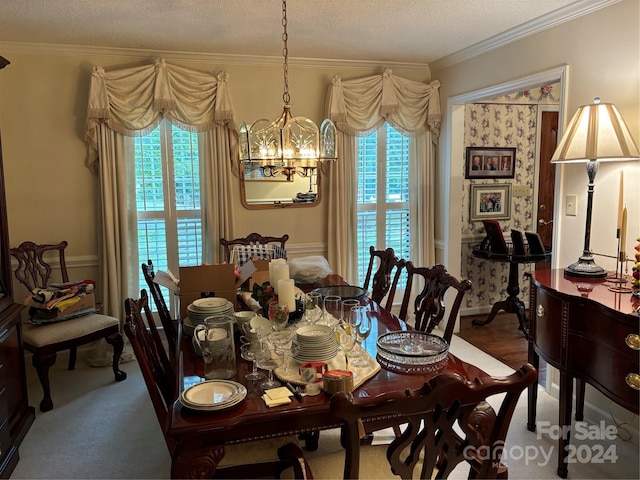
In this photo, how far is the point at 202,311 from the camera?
225 cm

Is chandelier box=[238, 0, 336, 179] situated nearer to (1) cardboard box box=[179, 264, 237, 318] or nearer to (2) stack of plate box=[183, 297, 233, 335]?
(1) cardboard box box=[179, 264, 237, 318]

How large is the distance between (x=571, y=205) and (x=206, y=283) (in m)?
2.32

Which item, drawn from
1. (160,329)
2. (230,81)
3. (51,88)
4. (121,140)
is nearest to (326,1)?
(230,81)

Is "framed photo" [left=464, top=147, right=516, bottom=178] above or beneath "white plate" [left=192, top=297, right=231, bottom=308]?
above

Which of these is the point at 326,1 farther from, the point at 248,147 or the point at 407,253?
the point at 407,253

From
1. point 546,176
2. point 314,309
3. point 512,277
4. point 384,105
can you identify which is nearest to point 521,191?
point 546,176

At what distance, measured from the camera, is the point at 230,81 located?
4.04 meters

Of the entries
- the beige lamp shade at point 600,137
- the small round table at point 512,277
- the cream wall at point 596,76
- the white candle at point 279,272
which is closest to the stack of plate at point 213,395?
the white candle at point 279,272

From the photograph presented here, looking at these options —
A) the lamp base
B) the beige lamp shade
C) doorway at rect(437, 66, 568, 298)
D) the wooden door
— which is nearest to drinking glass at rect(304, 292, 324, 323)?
the lamp base

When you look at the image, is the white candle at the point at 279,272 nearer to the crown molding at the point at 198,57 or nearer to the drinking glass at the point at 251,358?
the drinking glass at the point at 251,358

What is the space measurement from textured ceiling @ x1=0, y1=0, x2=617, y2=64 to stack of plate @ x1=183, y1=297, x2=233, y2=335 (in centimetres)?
176

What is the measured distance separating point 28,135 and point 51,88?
410mm

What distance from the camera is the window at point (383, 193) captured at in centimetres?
444

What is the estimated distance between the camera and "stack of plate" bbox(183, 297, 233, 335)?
224cm
